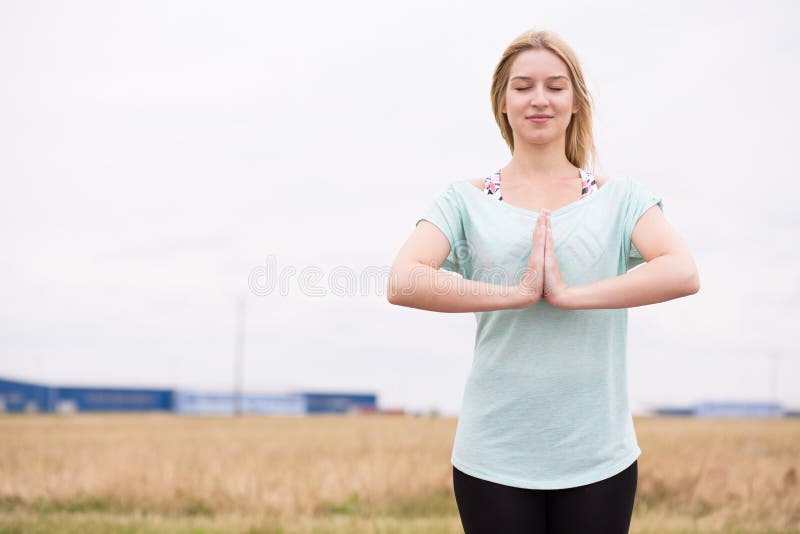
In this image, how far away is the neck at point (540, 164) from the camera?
2.54 m

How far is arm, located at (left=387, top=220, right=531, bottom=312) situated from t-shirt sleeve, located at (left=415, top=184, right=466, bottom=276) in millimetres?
19

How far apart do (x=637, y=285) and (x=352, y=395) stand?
8291cm

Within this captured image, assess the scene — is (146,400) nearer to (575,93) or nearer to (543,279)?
(575,93)

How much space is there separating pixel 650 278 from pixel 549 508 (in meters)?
0.77

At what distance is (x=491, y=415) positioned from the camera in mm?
2379

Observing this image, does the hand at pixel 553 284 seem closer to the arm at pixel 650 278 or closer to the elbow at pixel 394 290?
the arm at pixel 650 278

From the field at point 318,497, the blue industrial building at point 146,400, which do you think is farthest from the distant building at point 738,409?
the field at point 318,497

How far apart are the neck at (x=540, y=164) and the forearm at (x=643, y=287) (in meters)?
0.42

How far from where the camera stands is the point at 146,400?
74.9m

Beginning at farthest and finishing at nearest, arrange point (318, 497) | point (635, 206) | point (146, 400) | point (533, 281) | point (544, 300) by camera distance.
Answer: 1. point (146, 400)
2. point (318, 497)
3. point (635, 206)
4. point (544, 300)
5. point (533, 281)

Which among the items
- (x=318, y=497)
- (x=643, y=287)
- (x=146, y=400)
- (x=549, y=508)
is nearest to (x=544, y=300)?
(x=643, y=287)

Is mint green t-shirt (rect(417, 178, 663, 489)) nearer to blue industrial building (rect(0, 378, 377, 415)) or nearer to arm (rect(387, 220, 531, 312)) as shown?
arm (rect(387, 220, 531, 312))

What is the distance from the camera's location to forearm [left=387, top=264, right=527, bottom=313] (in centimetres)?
227

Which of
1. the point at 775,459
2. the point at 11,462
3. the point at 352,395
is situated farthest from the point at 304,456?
the point at 352,395
